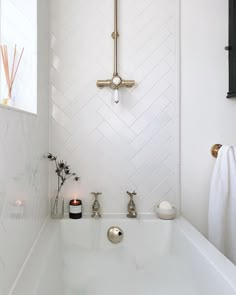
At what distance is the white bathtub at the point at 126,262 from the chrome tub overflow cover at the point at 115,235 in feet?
0.07

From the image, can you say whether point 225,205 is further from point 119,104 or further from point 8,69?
point 8,69

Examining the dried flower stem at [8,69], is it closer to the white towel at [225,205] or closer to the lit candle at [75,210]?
the lit candle at [75,210]

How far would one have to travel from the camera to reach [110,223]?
155 cm

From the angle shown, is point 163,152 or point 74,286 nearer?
point 74,286

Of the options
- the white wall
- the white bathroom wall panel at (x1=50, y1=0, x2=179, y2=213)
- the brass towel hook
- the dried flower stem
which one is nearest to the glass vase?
the white bathroom wall panel at (x1=50, y1=0, x2=179, y2=213)

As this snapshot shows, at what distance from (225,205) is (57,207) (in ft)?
3.21

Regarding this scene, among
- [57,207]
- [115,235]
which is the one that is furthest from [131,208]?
[57,207]

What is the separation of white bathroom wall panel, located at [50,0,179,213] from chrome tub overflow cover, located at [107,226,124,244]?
0.15m

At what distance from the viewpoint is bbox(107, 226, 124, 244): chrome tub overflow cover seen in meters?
1.53

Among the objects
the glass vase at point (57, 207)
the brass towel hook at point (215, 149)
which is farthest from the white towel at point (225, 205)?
the glass vase at point (57, 207)

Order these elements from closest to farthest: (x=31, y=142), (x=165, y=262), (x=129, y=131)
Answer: (x=31, y=142)
(x=165, y=262)
(x=129, y=131)

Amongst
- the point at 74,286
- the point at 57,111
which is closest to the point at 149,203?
the point at 74,286

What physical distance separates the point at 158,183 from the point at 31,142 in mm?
850

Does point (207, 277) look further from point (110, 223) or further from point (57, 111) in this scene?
point (57, 111)
